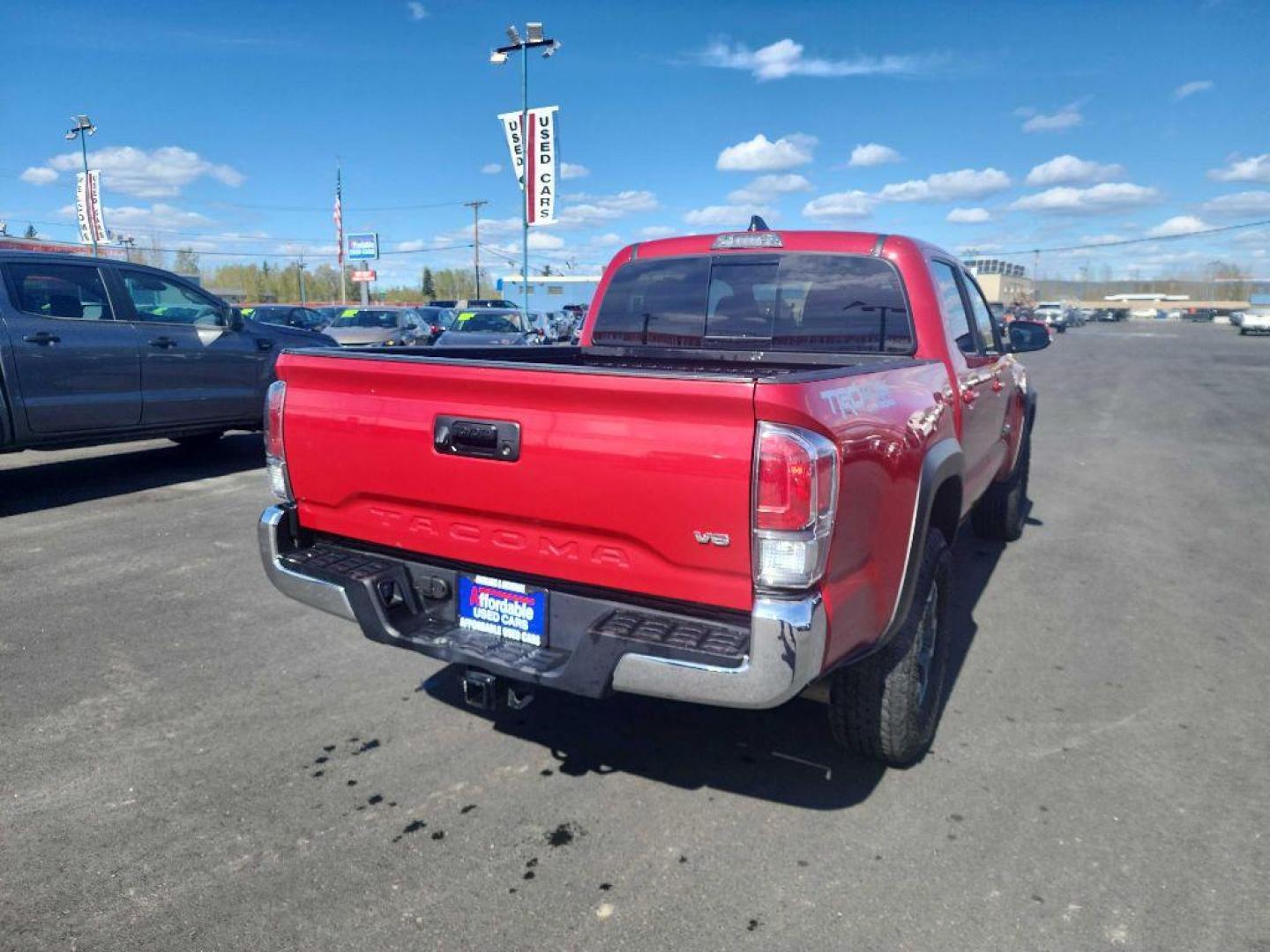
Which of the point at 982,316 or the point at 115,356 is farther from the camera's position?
the point at 115,356

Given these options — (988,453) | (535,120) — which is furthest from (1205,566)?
(535,120)

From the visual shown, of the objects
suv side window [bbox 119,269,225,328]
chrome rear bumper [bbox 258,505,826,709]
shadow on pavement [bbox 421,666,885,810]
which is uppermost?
suv side window [bbox 119,269,225,328]

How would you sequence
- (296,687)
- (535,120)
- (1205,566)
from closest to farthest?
(296,687), (1205,566), (535,120)

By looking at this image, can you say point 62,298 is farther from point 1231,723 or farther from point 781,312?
point 1231,723

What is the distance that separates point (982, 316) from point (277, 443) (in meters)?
3.80

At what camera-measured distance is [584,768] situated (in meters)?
3.21

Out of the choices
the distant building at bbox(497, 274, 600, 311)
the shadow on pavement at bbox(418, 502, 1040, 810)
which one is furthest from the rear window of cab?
the distant building at bbox(497, 274, 600, 311)

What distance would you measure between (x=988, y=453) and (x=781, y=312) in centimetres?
155

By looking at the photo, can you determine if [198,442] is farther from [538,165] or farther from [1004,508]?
[538,165]

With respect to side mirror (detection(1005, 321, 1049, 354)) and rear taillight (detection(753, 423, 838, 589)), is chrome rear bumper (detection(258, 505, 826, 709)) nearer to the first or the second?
rear taillight (detection(753, 423, 838, 589))

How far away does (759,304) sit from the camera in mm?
4051

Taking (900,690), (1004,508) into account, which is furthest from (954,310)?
(1004,508)

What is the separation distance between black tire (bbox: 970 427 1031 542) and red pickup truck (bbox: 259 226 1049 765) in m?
2.37

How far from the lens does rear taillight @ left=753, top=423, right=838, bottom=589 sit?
87.4 inches
